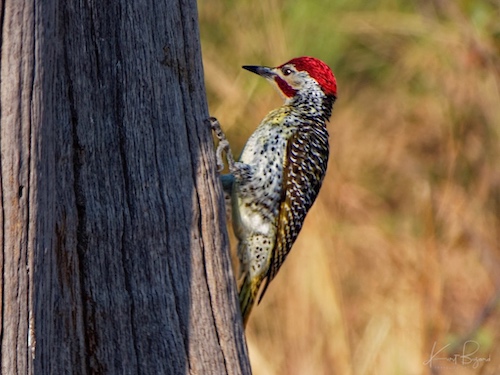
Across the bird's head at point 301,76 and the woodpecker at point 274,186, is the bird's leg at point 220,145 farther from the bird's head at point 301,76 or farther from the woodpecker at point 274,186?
the bird's head at point 301,76

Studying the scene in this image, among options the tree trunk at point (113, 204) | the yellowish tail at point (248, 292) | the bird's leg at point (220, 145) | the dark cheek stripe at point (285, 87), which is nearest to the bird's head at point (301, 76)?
the dark cheek stripe at point (285, 87)

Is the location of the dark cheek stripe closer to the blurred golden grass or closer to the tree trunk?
the blurred golden grass

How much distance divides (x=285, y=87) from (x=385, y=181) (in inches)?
120

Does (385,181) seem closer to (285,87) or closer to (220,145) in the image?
(285,87)

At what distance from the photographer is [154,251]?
9.38 ft

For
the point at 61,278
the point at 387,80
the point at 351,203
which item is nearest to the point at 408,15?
the point at 387,80

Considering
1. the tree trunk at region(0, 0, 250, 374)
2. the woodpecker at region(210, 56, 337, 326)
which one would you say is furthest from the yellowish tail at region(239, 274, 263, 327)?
the tree trunk at region(0, 0, 250, 374)

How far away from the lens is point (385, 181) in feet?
24.5

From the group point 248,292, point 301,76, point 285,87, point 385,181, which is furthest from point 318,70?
point 385,181

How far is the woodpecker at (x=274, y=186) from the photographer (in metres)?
4.20

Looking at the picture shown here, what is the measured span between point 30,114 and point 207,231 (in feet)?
2.75

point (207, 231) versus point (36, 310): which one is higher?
point (207, 231)

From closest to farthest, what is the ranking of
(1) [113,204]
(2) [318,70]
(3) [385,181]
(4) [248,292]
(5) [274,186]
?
1. (1) [113,204]
2. (4) [248,292]
3. (5) [274,186]
4. (2) [318,70]
5. (3) [385,181]

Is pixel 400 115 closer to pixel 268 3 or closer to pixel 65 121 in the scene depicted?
pixel 268 3
